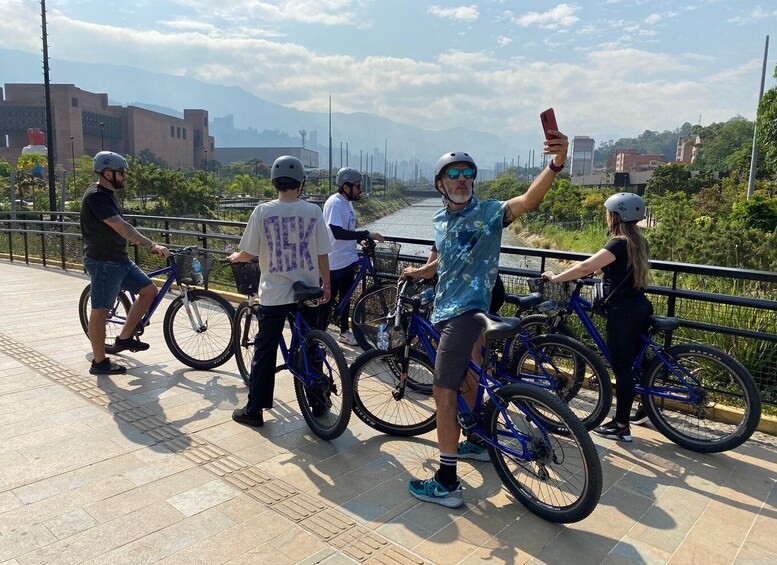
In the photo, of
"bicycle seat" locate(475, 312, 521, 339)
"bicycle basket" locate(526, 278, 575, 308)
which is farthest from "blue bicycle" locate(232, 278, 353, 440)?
"bicycle basket" locate(526, 278, 575, 308)

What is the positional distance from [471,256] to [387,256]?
8.49ft

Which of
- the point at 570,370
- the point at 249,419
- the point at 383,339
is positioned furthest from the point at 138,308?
the point at 570,370

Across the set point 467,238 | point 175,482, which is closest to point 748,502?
point 467,238

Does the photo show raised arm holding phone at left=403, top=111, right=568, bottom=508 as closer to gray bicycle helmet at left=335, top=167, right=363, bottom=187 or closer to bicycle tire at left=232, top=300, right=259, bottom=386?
bicycle tire at left=232, top=300, right=259, bottom=386

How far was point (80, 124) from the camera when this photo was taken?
9000 centimetres

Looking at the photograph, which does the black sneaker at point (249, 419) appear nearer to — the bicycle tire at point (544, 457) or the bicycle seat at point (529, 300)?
the bicycle tire at point (544, 457)

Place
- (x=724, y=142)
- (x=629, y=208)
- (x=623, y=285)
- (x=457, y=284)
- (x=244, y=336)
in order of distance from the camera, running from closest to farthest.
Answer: (x=457, y=284), (x=629, y=208), (x=623, y=285), (x=244, y=336), (x=724, y=142)

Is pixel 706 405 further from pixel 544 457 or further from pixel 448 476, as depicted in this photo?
pixel 448 476

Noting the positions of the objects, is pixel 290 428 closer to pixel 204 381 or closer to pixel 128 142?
pixel 204 381

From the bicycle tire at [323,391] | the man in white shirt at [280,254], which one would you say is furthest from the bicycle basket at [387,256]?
the bicycle tire at [323,391]

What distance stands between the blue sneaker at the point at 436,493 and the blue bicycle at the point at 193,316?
2.48m

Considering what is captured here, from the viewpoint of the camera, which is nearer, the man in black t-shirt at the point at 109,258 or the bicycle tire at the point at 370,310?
the man in black t-shirt at the point at 109,258

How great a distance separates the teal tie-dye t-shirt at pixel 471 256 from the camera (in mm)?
3139

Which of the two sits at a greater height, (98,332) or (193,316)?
(193,316)
